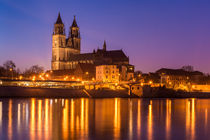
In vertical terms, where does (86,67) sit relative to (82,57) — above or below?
below

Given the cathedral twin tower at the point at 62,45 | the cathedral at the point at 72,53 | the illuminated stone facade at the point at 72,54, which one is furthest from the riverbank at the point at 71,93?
the cathedral twin tower at the point at 62,45

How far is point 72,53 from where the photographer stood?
513 ft

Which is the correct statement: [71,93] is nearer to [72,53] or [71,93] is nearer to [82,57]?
[82,57]

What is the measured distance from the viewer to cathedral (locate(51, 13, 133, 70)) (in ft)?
454

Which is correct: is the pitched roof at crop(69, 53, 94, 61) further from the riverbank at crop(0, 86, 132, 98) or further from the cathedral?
the riverbank at crop(0, 86, 132, 98)

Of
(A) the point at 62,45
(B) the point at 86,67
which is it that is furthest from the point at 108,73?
(A) the point at 62,45

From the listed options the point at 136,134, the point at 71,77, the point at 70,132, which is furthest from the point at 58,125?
the point at 71,77

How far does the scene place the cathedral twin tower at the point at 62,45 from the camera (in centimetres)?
15100

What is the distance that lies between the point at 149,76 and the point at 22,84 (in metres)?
58.6

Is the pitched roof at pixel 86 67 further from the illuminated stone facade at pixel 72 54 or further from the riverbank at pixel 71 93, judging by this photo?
the riverbank at pixel 71 93

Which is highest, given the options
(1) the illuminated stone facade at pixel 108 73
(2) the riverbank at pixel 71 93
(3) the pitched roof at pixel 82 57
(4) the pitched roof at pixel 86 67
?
(3) the pitched roof at pixel 82 57

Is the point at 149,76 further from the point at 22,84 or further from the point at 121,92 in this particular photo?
the point at 22,84

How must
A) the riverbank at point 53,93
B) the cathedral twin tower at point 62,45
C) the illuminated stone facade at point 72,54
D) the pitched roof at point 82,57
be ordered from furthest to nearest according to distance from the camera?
the cathedral twin tower at point 62,45 < the pitched roof at point 82,57 < the illuminated stone facade at point 72,54 < the riverbank at point 53,93

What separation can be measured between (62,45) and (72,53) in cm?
683
